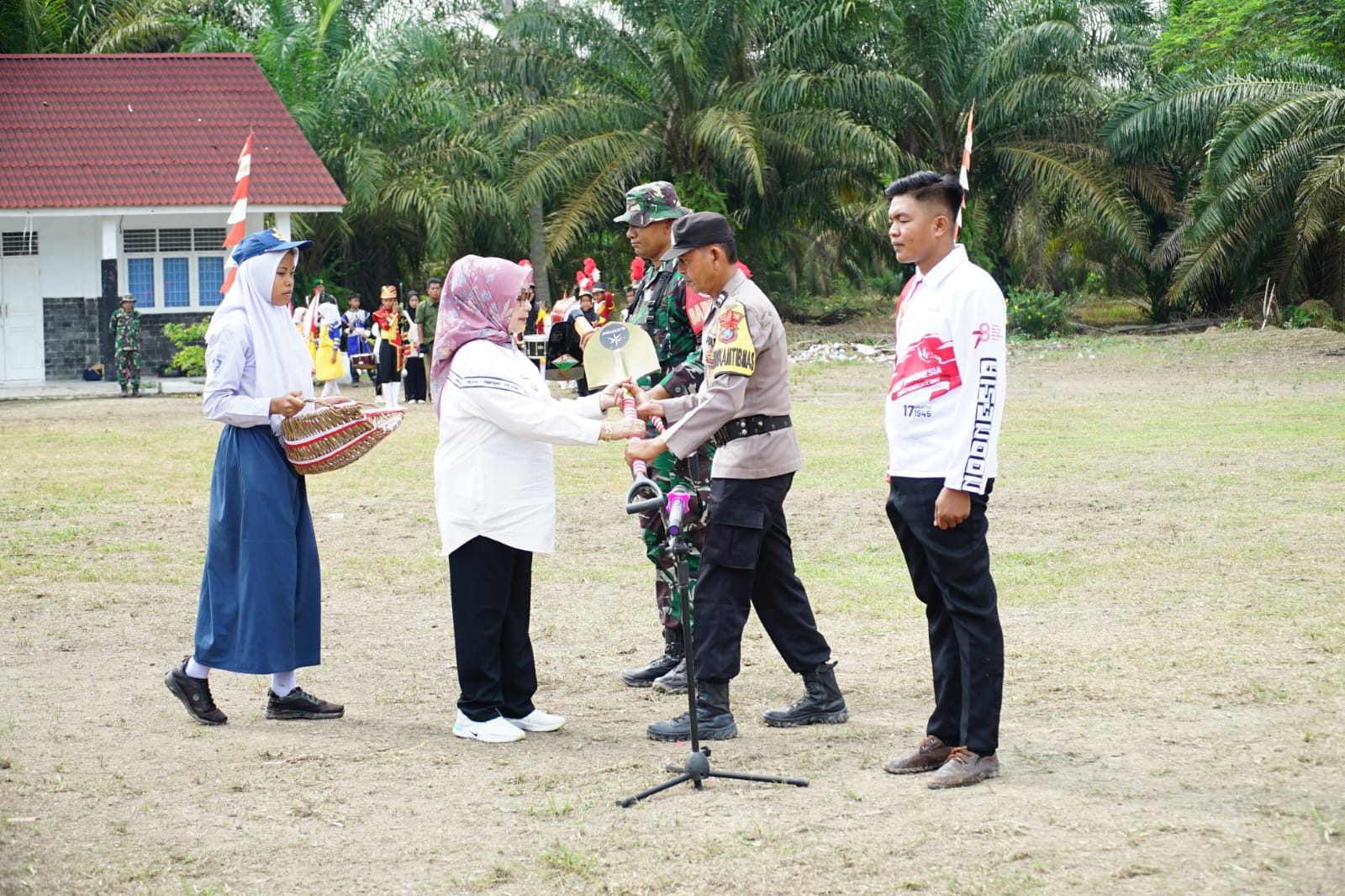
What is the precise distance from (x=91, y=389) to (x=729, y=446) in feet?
67.3

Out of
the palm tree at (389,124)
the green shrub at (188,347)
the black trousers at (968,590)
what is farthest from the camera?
the palm tree at (389,124)

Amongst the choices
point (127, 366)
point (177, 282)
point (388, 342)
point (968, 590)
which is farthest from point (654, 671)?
point (177, 282)

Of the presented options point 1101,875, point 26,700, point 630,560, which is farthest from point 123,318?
point 1101,875

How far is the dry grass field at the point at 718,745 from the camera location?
403 centimetres

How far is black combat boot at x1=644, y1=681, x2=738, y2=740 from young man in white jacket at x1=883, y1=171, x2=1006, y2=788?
0.92 m

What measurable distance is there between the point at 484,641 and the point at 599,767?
2.18 feet

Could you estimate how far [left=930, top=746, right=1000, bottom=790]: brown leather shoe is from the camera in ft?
14.9

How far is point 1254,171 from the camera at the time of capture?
2402 cm

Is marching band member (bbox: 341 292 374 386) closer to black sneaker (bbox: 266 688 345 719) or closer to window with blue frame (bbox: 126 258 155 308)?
window with blue frame (bbox: 126 258 155 308)

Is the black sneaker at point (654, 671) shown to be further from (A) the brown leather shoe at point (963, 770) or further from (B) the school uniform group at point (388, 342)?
(B) the school uniform group at point (388, 342)

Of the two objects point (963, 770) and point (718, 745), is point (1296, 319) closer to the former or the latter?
point (718, 745)

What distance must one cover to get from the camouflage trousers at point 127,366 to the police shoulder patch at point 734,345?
19.1 metres

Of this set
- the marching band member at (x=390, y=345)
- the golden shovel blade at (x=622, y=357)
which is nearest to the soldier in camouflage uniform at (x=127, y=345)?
the marching band member at (x=390, y=345)

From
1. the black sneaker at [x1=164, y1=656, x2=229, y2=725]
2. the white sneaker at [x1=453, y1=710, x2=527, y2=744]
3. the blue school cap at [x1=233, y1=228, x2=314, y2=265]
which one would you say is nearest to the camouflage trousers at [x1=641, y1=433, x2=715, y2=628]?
the white sneaker at [x1=453, y1=710, x2=527, y2=744]
